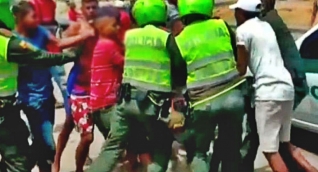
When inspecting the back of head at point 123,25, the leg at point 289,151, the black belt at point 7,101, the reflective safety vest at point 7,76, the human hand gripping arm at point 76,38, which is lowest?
the leg at point 289,151

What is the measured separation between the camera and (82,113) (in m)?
7.26

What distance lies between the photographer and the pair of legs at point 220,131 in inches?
261

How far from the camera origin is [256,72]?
662 cm

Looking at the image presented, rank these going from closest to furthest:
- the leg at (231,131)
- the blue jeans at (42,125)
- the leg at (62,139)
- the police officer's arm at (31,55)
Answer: the leg at (231,131), the police officer's arm at (31,55), the blue jeans at (42,125), the leg at (62,139)

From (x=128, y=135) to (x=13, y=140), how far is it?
901 mm

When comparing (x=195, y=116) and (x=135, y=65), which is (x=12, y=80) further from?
(x=195, y=116)

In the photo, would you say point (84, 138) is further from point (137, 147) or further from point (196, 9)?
point (196, 9)

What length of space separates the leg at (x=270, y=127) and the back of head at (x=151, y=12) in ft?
3.22

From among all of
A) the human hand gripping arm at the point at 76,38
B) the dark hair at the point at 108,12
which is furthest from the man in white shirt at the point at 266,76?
the human hand gripping arm at the point at 76,38

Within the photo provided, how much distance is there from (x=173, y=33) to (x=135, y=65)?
0.53 m

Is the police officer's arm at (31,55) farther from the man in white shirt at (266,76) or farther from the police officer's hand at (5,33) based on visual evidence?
the man in white shirt at (266,76)

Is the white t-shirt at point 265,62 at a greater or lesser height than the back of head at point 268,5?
lesser

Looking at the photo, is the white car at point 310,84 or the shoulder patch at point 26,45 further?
the white car at point 310,84

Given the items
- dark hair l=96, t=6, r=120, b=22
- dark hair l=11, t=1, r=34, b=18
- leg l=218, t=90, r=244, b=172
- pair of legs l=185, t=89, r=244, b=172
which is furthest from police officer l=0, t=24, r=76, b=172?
leg l=218, t=90, r=244, b=172
